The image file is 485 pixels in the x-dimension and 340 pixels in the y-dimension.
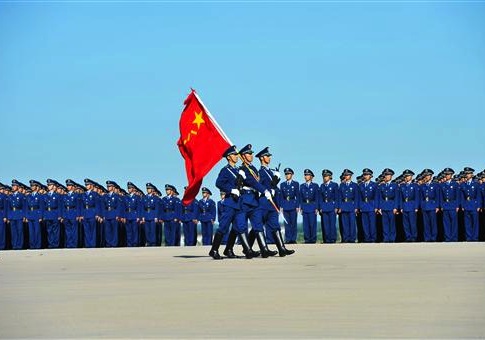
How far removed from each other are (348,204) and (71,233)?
8.87 metres

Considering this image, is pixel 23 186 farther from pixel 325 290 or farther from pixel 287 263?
pixel 325 290

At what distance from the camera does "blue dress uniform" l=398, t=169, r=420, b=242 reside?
3164 centimetres

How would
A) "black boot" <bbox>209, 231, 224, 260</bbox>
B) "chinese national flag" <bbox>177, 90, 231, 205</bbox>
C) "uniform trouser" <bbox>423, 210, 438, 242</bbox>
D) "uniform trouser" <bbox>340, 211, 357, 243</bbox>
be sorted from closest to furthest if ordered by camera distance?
"black boot" <bbox>209, 231, 224, 260</bbox> → "chinese national flag" <bbox>177, 90, 231, 205</bbox> → "uniform trouser" <bbox>423, 210, 438, 242</bbox> → "uniform trouser" <bbox>340, 211, 357, 243</bbox>

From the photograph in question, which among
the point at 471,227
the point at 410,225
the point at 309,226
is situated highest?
the point at 309,226

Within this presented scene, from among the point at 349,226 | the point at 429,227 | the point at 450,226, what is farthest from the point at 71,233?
the point at 450,226

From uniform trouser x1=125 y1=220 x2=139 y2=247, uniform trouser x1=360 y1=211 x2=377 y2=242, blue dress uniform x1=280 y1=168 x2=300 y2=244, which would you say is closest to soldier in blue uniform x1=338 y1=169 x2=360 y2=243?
uniform trouser x1=360 y1=211 x2=377 y2=242

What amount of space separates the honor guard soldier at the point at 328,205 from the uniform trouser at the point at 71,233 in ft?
25.6

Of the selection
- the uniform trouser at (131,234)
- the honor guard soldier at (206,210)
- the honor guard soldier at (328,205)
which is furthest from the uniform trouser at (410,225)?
the uniform trouser at (131,234)

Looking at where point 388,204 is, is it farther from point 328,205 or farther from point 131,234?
point 131,234

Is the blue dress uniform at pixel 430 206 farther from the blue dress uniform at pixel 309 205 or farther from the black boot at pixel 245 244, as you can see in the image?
the black boot at pixel 245 244

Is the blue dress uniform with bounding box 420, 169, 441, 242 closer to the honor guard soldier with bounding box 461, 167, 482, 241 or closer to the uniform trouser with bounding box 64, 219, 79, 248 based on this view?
the honor guard soldier with bounding box 461, 167, 482, 241

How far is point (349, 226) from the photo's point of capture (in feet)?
107

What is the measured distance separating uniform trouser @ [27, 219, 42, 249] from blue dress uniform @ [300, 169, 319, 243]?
8372 mm

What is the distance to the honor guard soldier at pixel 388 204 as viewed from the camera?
31844 millimetres
